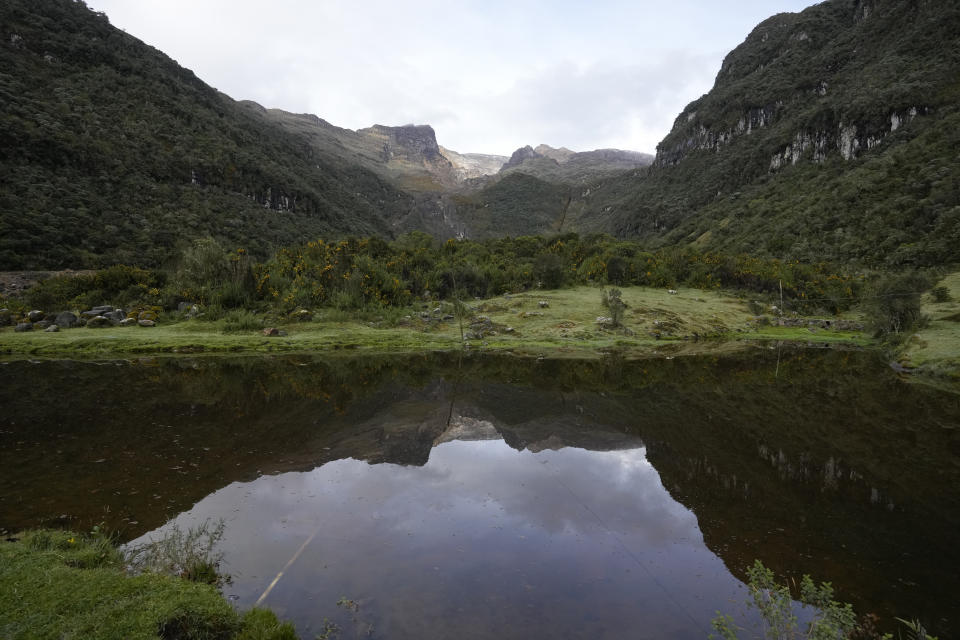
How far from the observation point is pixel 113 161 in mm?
62312

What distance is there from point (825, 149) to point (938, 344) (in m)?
96.2

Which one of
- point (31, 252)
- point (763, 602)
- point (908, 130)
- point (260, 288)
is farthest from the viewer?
point (908, 130)

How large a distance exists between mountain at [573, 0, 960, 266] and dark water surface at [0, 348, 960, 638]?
53.3 metres

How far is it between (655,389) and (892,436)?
702cm

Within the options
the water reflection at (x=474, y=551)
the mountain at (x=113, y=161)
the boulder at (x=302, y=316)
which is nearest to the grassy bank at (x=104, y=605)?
the water reflection at (x=474, y=551)

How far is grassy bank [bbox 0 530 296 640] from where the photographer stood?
156 inches

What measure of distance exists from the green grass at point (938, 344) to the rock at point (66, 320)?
154ft

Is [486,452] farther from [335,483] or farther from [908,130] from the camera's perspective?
[908,130]

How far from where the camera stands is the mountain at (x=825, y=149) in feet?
190

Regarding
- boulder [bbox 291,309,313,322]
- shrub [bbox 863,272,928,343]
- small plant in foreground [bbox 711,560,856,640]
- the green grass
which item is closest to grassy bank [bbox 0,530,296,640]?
small plant in foreground [bbox 711,560,856,640]

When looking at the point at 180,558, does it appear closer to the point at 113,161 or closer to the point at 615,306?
the point at 615,306

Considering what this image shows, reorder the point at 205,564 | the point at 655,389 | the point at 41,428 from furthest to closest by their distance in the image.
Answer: the point at 655,389, the point at 41,428, the point at 205,564

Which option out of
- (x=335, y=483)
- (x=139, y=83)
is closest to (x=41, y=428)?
(x=335, y=483)

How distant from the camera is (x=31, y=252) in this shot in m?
44.4
